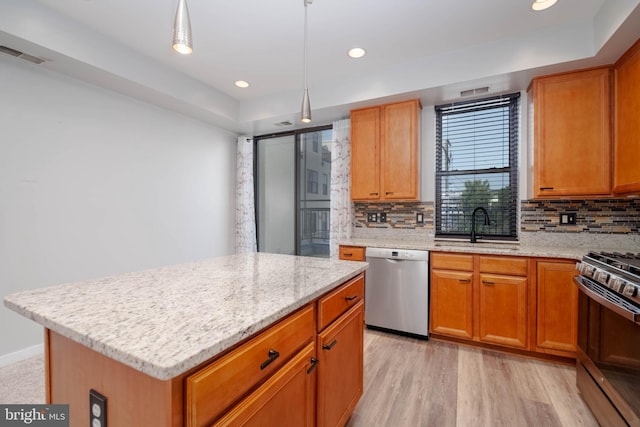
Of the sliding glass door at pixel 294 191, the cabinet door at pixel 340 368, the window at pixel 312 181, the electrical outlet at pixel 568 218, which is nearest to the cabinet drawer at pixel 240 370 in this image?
the cabinet door at pixel 340 368

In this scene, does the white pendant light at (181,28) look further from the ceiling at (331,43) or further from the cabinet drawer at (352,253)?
the cabinet drawer at (352,253)

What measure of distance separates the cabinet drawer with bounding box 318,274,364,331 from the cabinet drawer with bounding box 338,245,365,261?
4.19ft

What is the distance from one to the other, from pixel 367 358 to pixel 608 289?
5.51 ft

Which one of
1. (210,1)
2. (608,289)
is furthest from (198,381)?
(210,1)

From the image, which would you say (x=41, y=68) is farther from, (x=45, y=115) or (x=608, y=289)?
(x=608, y=289)

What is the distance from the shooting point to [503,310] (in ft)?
8.06

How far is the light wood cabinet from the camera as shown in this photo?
241 centimetres

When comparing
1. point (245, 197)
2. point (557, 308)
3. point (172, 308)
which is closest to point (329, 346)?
point (172, 308)

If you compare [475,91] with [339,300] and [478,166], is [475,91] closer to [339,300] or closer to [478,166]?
[478,166]

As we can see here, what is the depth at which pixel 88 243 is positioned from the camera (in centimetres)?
272

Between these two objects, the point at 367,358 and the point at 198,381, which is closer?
the point at 198,381

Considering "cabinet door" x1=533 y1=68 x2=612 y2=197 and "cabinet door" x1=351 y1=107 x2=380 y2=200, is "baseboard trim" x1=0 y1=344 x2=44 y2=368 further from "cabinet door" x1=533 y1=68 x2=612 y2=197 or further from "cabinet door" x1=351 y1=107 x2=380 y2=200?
"cabinet door" x1=533 y1=68 x2=612 y2=197

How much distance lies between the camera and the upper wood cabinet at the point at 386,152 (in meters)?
3.05

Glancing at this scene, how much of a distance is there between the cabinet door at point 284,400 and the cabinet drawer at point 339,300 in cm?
14
